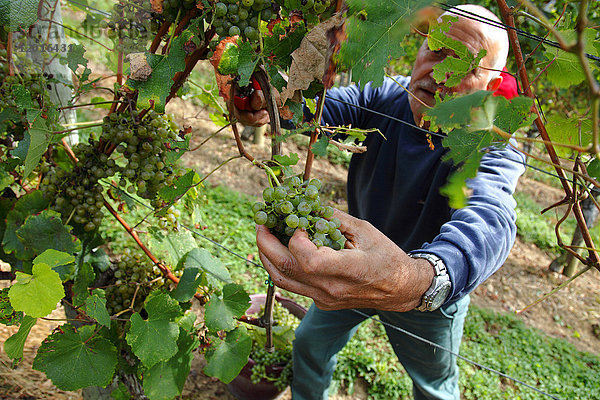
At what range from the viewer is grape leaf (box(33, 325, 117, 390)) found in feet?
3.84

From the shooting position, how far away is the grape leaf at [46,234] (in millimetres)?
1313

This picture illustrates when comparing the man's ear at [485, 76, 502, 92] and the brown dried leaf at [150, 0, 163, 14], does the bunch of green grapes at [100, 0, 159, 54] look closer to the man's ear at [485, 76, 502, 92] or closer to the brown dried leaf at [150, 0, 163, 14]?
the brown dried leaf at [150, 0, 163, 14]

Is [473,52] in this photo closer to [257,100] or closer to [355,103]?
[355,103]

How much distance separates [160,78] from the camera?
1020 millimetres

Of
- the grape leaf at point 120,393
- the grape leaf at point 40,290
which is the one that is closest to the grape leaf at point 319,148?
the grape leaf at point 40,290

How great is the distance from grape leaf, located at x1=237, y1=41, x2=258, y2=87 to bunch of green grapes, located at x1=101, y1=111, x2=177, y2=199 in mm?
459

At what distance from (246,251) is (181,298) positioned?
7.47 feet

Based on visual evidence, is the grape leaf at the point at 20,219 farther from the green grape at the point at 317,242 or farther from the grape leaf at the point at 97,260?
the green grape at the point at 317,242

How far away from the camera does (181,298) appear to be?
134cm

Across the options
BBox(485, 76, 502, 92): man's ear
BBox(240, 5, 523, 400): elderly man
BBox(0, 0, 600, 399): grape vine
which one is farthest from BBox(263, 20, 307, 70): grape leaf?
BBox(485, 76, 502, 92): man's ear

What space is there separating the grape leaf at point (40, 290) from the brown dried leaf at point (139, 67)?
0.52 m

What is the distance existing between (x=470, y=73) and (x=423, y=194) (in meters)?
0.58

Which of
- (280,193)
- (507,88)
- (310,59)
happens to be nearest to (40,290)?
(280,193)

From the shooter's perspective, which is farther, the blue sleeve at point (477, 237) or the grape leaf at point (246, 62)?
the blue sleeve at point (477, 237)
